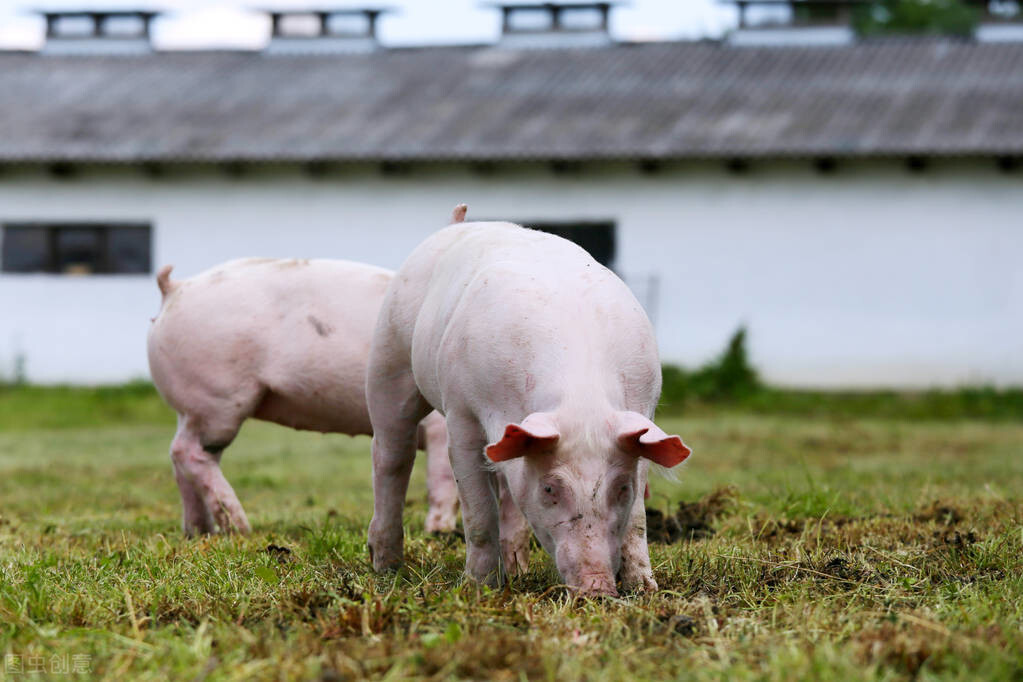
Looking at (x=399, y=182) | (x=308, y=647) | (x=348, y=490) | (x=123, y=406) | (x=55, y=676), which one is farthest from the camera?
(x=399, y=182)

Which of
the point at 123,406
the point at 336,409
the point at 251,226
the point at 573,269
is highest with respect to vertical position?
the point at 573,269

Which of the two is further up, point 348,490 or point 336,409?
point 336,409

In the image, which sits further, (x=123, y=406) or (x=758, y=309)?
(x=758, y=309)

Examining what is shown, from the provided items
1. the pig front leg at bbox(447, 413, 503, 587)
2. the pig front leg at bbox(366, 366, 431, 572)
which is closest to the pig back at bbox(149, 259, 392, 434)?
the pig front leg at bbox(366, 366, 431, 572)

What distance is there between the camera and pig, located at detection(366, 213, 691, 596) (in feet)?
11.4

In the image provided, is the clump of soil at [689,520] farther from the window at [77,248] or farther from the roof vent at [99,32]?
the roof vent at [99,32]

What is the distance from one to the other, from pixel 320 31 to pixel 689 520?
19.2 m

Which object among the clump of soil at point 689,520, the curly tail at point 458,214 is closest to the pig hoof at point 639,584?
the clump of soil at point 689,520

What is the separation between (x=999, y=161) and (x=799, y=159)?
→ 245cm

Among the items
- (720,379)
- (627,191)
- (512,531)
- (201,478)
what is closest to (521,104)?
(627,191)

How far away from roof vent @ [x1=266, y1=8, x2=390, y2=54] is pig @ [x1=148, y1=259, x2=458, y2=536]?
17465 millimetres

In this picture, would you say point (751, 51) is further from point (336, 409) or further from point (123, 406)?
point (336, 409)

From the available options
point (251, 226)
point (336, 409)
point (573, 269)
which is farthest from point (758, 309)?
point (573, 269)

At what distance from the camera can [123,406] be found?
14.9 metres
